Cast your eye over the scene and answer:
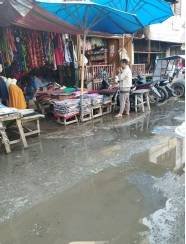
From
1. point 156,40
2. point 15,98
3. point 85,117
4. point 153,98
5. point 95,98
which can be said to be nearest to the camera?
point 15,98

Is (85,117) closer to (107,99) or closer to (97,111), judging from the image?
(97,111)

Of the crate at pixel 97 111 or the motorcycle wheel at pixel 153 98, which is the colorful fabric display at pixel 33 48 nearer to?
the crate at pixel 97 111

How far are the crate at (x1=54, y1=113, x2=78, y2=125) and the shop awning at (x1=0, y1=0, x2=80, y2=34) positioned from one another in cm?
267

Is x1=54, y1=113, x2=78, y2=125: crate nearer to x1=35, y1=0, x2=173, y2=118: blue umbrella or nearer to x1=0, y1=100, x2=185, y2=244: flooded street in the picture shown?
x1=35, y1=0, x2=173, y2=118: blue umbrella

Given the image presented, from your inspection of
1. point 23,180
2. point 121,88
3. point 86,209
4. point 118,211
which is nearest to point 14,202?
point 23,180

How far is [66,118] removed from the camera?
26.9ft

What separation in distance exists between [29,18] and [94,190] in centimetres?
538

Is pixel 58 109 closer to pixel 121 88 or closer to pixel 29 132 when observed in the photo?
pixel 29 132

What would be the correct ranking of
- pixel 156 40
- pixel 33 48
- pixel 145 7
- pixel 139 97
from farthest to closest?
1. pixel 156 40
2. pixel 139 97
3. pixel 145 7
4. pixel 33 48

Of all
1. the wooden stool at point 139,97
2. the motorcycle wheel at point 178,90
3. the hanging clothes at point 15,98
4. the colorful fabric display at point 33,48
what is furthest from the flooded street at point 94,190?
the motorcycle wheel at point 178,90

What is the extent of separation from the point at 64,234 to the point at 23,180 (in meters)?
1.70

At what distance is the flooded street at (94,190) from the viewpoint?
10.5 feet

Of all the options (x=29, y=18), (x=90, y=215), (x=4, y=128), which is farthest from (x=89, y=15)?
(x=90, y=215)

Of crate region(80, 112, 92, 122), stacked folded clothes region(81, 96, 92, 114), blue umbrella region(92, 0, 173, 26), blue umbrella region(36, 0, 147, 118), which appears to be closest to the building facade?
blue umbrella region(92, 0, 173, 26)
